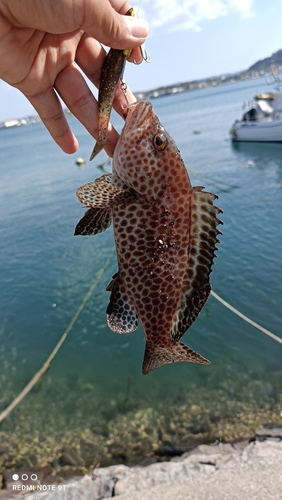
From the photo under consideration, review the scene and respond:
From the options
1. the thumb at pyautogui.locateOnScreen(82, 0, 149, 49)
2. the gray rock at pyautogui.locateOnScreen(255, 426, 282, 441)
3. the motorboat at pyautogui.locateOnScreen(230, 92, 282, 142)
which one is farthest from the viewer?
the motorboat at pyautogui.locateOnScreen(230, 92, 282, 142)

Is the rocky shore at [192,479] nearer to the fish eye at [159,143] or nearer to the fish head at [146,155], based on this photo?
the fish head at [146,155]

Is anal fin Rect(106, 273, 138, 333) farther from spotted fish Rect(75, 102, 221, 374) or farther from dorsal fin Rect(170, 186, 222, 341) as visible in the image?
dorsal fin Rect(170, 186, 222, 341)

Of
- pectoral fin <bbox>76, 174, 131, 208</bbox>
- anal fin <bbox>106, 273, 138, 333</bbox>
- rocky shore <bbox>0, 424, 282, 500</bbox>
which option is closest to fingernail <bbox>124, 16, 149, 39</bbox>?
pectoral fin <bbox>76, 174, 131, 208</bbox>

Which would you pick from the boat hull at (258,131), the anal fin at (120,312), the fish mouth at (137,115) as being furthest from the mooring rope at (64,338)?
the boat hull at (258,131)

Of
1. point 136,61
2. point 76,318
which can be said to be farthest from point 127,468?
point 136,61

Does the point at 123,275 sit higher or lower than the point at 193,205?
lower

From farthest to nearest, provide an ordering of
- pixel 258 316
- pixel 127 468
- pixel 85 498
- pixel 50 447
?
pixel 258 316, pixel 50 447, pixel 127 468, pixel 85 498

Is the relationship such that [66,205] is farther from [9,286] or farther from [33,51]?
[33,51]
